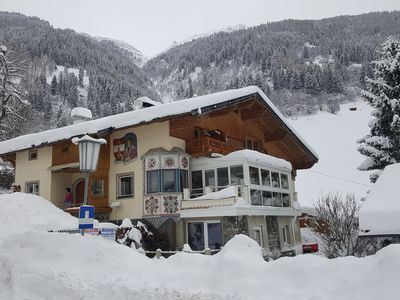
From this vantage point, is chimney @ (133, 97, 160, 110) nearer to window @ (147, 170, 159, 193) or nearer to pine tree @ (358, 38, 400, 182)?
window @ (147, 170, 159, 193)

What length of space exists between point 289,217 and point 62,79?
318 feet

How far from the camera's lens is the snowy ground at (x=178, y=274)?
671 centimetres

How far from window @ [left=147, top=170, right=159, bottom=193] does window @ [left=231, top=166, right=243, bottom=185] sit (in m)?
3.96

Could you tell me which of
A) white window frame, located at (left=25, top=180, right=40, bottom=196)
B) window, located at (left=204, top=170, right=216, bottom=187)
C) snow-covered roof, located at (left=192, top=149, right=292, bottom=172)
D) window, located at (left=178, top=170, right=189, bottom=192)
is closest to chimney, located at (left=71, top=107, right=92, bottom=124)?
white window frame, located at (left=25, top=180, right=40, bottom=196)

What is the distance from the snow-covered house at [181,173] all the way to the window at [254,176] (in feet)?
0.18

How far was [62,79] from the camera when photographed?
108 meters

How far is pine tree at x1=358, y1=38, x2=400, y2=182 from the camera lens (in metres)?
19.6

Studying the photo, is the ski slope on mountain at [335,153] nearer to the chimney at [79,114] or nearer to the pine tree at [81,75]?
the chimney at [79,114]

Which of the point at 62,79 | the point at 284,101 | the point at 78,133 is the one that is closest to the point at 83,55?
the point at 62,79

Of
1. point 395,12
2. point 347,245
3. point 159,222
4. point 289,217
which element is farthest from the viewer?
point 395,12

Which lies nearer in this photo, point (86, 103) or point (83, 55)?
point (86, 103)

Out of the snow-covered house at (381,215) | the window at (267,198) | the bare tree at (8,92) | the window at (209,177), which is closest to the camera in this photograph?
the snow-covered house at (381,215)

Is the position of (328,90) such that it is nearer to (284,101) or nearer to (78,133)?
(284,101)

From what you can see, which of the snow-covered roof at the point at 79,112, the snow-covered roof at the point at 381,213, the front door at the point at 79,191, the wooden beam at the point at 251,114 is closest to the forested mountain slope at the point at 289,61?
the wooden beam at the point at 251,114
